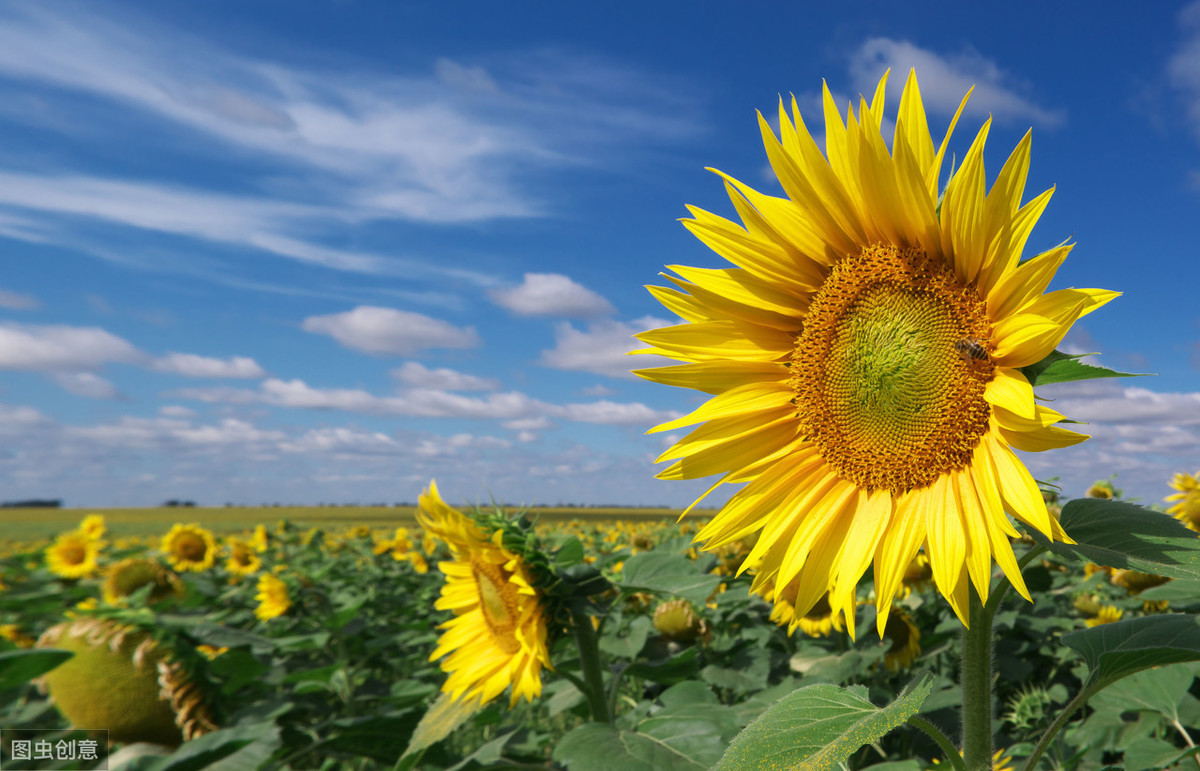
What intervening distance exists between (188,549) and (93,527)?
4.49 feet

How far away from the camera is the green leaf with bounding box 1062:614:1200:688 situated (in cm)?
136

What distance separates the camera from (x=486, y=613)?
2836 millimetres

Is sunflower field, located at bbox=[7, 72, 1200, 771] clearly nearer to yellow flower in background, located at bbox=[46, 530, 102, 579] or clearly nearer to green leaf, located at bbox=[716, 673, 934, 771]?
green leaf, located at bbox=[716, 673, 934, 771]

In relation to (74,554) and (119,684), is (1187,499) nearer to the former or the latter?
(119,684)

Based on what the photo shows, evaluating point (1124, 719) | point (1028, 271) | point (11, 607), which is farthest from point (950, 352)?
point (11, 607)

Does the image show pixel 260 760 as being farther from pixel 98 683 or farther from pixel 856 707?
pixel 856 707

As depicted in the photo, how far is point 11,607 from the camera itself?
20.2 feet

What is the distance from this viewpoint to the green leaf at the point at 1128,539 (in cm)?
127

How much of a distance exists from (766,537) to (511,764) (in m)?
1.40

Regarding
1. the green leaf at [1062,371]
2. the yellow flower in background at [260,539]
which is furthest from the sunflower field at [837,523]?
the yellow flower in background at [260,539]

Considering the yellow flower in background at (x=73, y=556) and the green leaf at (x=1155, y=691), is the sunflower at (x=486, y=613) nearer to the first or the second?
the green leaf at (x=1155, y=691)

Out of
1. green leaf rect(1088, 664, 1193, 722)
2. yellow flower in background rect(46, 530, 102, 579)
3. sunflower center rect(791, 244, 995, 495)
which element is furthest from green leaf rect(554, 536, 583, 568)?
yellow flower in background rect(46, 530, 102, 579)

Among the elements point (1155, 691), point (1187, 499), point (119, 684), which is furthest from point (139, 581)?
point (1187, 499)

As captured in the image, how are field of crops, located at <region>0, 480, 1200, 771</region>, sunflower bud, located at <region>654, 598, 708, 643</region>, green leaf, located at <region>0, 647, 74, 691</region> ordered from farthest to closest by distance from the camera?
sunflower bud, located at <region>654, 598, 708, 643</region> → field of crops, located at <region>0, 480, 1200, 771</region> → green leaf, located at <region>0, 647, 74, 691</region>
